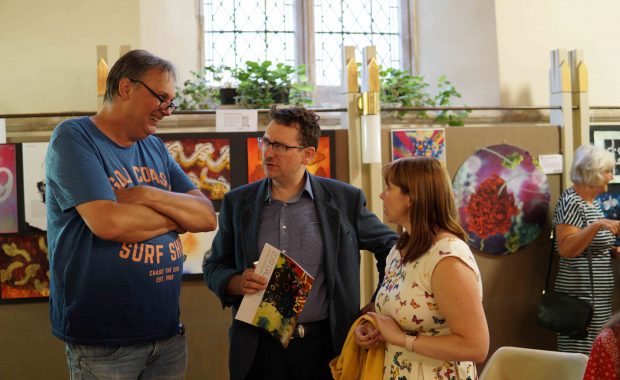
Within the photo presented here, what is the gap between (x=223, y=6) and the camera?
229 inches

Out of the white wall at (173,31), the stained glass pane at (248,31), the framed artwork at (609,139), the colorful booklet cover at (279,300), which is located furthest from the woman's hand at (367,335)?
the stained glass pane at (248,31)

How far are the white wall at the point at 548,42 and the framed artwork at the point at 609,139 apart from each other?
62cm

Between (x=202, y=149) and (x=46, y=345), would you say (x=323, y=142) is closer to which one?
(x=202, y=149)

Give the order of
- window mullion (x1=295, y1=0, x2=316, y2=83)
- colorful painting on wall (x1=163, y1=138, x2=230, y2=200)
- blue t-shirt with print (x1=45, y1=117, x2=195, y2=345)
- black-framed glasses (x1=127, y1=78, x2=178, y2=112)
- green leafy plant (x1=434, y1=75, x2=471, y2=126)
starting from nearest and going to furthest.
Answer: blue t-shirt with print (x1=45, y1=117, x2=195, y2=345), black-framed glasses (x1=127, y1=78, x2=178, y2=112), colorful painting on wall (x1=163, y1=138, x2=230, y2=200), green leafy plant (x1=434, y1=75, x2=471, y2=126), window mullion (x1=295, y1=0, x2=316, y2=83)

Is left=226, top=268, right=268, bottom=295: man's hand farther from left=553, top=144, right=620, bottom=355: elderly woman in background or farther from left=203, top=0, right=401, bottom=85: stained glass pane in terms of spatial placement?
left=203, top=0, right=401, bottom=85: stained glass pane

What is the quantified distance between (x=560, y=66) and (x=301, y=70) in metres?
1.86

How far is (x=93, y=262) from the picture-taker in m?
2.09

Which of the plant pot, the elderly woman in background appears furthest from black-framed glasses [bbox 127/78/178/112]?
the elderly woman in background

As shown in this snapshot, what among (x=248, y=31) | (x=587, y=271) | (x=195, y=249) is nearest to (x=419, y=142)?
(x=587, y=271)

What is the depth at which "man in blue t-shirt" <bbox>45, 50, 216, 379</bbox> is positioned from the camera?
208cm

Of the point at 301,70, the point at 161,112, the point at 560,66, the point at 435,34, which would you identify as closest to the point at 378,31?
the point at 435,34

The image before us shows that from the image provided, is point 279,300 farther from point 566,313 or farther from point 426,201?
point 566,313

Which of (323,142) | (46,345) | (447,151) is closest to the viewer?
(46,345)

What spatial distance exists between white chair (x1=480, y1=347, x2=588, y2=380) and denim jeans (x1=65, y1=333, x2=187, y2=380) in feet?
4.00
